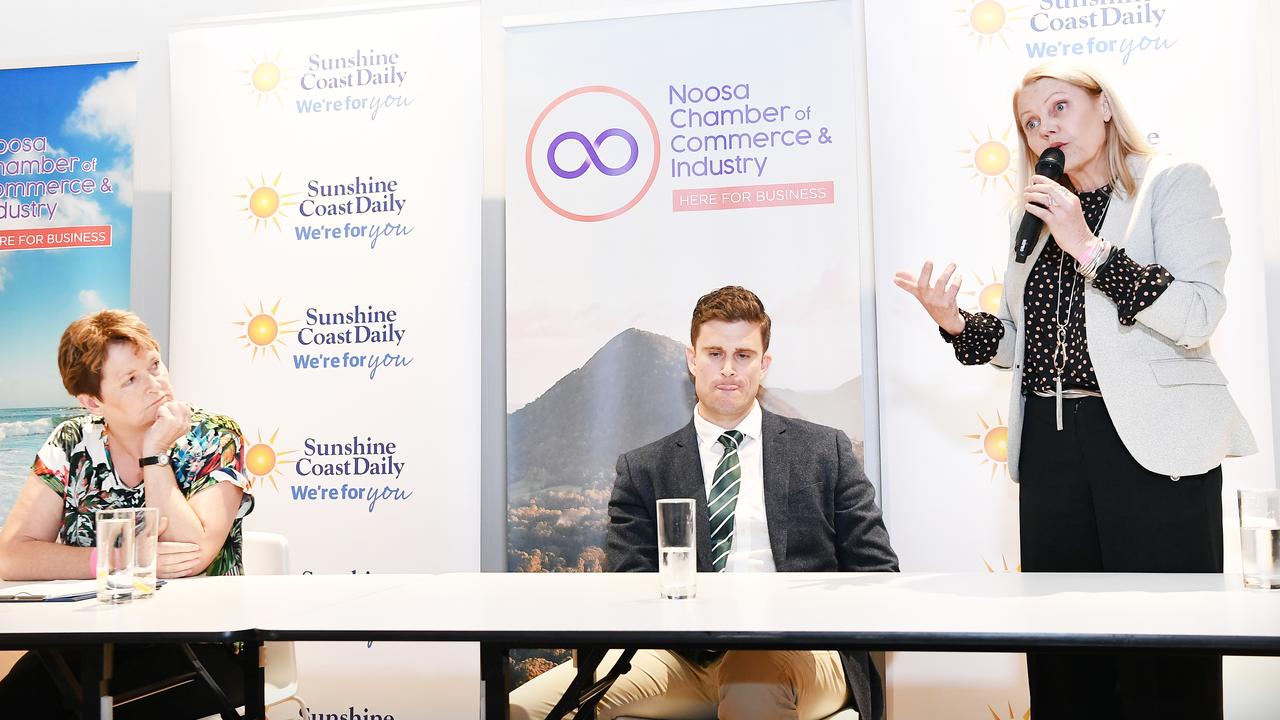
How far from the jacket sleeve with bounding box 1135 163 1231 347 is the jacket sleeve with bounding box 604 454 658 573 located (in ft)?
4.10

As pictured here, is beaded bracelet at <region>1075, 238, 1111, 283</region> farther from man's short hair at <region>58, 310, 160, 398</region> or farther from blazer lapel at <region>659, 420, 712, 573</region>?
man's short hair at <region>58, 310, 160, 398</region>

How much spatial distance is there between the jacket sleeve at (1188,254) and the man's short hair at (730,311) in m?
1.18

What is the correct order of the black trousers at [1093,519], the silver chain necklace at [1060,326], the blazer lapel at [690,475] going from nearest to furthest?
the black trousers at [1093,519], the silver chain necklace at [1060,326], the blazer lapel at [690,475]

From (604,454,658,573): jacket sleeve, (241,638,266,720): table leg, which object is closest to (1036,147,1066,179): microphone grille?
(604,454,658,573): jacket sleeve

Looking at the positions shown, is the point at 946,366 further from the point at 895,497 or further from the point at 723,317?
the point at 723,317

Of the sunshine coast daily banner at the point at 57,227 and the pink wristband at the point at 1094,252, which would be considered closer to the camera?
the pink wristband at the point at 1094,252

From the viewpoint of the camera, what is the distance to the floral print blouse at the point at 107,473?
2.43 meters

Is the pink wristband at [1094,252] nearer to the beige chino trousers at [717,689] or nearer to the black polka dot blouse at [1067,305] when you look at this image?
the black polka dot blouse at [1067,305]

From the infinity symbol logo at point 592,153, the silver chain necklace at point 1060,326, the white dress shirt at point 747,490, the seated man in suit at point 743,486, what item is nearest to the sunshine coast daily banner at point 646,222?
the infinity symbol logo at point 592,153

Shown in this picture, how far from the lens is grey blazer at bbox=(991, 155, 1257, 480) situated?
212 cm

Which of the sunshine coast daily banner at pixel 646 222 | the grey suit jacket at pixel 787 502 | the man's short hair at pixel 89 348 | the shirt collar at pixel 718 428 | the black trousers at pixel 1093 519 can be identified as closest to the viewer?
the black trousers at pixel 1093 519

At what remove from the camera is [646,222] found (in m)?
3.56

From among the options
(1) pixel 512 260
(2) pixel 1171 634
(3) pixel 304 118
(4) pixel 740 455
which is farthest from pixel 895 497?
(3) pixel 304 118

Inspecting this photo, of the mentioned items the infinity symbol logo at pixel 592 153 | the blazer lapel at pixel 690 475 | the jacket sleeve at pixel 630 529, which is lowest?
the jacket sleeve at pixel 630 529
